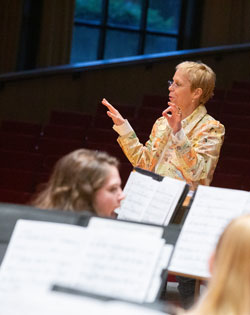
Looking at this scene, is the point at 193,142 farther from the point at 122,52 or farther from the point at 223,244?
the point at 122,52

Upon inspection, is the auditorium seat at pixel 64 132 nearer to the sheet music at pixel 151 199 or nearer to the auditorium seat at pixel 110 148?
the auditorium seat at pixel 110 148

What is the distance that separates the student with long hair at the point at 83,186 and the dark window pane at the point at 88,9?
26.3 feet

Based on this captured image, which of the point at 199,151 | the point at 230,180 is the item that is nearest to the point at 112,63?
the point at 230,180

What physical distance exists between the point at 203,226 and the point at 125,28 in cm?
825

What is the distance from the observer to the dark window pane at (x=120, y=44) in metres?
10.4

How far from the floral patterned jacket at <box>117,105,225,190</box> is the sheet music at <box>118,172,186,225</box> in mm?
384

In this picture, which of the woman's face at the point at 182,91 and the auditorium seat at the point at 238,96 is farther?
the auditorium seat at the point at 238,96

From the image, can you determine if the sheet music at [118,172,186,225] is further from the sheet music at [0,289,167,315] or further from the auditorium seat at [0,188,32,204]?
the auditorium seat at [0,188,32,204]

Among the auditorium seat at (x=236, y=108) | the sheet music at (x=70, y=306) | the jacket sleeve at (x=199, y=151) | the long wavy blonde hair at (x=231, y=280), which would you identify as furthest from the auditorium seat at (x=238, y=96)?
the long wavy blonde hair at (x=231, y=280)

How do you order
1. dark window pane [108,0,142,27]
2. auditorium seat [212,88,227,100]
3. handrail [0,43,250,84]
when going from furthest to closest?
1. dark window pane [108,0,142,27]
2. handrail [0,43,250,84]
3. auditorium seat [212,88,227,100]

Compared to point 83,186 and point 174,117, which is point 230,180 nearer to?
point 174,117

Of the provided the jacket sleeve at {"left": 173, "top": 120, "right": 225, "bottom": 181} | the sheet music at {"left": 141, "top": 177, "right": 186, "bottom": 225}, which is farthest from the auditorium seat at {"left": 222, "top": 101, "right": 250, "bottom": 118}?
the sheet music at {"left": 141, "top": 177, "right": 186, "bottom": 225}

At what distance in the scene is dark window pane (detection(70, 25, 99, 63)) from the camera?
10.3 meters

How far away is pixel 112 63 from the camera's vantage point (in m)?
8.98
